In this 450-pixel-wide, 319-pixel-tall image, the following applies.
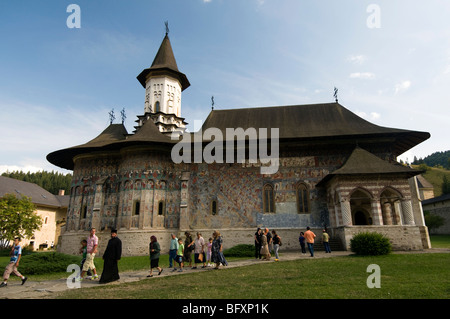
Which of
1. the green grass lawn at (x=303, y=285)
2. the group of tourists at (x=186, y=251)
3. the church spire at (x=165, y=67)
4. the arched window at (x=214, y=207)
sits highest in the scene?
the church spire at (x=165, y=67)

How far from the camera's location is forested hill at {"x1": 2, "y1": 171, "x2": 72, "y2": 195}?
2506 inches

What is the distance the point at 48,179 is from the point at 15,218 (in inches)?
1877

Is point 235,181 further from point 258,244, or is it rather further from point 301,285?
point 301,285

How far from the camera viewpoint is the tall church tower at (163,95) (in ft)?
83.4

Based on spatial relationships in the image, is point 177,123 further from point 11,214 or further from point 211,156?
point 11,214

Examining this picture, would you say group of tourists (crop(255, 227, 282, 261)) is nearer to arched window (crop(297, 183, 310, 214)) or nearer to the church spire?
arched window (crop(297, 183, 310, 214))

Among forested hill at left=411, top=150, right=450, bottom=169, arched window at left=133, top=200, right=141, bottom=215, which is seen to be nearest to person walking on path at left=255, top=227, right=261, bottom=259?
arched window at left=133, top=200, right=141, bottom=215

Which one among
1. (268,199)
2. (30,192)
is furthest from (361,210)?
(30,192)

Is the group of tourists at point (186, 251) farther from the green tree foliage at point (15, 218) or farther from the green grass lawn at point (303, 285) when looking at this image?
the green tree foliage at point (15, 218)

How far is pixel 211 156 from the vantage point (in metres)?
19.6

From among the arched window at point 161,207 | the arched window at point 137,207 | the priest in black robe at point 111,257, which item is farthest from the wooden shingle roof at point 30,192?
the priest in black robe at point 111,257

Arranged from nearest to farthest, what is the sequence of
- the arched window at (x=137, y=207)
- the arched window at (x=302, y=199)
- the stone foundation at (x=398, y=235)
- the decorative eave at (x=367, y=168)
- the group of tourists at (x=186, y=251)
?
1. the group of tourists at (x=186, y=251)
2. the stone foundation at (x=398, y=235)
3. the decorative eave at (x=367, y=168)
4. the arched window at (x=302, y=199)
5. the arched window at (x=137, y=207)

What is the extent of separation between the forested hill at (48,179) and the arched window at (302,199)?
60.3 metres
